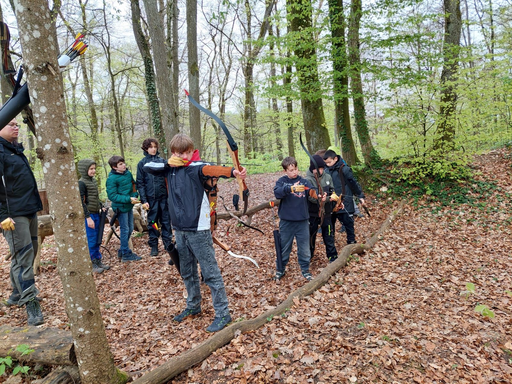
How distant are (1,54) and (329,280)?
14.4 feet

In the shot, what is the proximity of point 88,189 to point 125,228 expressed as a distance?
3.30 feet

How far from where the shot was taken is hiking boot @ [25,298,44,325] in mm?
3441

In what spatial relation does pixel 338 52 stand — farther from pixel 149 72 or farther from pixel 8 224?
pixel 8 224

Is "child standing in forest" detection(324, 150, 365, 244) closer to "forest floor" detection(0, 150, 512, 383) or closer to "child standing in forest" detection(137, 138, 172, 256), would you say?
"forest floor" detection(0, 150, 512, 383)

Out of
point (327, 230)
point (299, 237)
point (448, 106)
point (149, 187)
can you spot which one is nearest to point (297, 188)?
point (299, 237)

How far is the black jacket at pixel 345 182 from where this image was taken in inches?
227

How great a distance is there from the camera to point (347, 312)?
11.4ft

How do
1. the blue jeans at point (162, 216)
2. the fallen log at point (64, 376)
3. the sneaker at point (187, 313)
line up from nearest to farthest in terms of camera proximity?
the fallen log at point (64, 376)
the sneaker at point (187, 313)
the blue jeans at point (162, 216)

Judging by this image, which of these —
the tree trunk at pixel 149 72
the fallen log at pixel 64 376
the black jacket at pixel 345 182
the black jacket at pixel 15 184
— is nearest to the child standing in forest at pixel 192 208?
the fallen log at pixel 64 376

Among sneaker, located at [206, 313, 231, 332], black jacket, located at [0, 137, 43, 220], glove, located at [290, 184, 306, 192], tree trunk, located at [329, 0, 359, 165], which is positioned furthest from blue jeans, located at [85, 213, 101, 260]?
tree trunk, located at [329, 0, 359, 165]

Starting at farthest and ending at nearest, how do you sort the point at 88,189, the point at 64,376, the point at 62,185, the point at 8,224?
the point at 88,189
the point at 8,224
the point at 64,376
the point at 62,185

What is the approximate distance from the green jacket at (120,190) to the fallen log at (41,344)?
9.18ft

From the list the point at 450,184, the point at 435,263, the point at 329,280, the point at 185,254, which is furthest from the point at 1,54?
the point at 450,184

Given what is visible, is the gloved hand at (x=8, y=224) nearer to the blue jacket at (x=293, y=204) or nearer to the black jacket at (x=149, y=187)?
the black jacket at (x=149, y=187)
